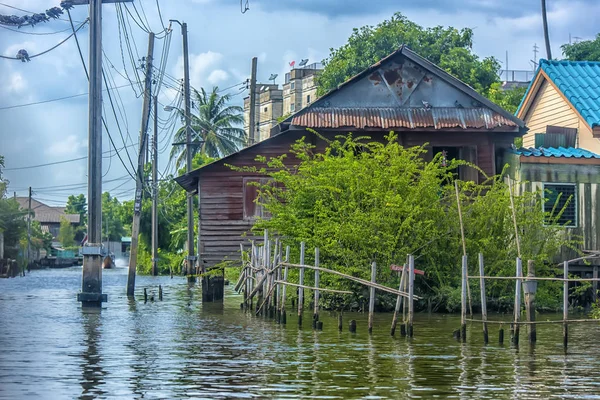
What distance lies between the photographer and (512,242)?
92.2 ft

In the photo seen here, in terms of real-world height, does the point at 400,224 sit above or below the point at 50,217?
below

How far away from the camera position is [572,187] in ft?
96.0

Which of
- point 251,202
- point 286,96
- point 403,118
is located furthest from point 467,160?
point 286,96

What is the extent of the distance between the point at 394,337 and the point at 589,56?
3091cm

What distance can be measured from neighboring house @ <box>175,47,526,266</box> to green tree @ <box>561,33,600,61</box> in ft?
53.2

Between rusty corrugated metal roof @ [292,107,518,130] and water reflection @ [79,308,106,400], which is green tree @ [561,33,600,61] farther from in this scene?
water reflection @ [79,308,106,400]

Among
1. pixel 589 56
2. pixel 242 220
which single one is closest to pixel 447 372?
pixel 242 220

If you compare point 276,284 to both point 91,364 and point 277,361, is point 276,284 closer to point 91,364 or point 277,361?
point 277,361

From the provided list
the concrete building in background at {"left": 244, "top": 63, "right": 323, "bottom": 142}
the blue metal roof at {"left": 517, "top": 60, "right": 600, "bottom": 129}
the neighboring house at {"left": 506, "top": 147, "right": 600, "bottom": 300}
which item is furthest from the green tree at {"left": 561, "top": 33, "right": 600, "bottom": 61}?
the concrete building in background at {"left": 244, "top": 63, "right": 323, "bottom": 142}

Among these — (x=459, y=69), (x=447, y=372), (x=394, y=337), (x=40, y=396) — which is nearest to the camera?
(x=40, y=396)

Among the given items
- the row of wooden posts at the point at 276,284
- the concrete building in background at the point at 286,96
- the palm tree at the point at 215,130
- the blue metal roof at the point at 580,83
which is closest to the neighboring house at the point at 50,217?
the concrete building in background at the point at 286,96

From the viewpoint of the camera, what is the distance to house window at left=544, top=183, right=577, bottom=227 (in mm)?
29188

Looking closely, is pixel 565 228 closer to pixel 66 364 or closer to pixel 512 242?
pixel 512 242

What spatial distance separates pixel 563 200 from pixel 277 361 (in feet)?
49.2
